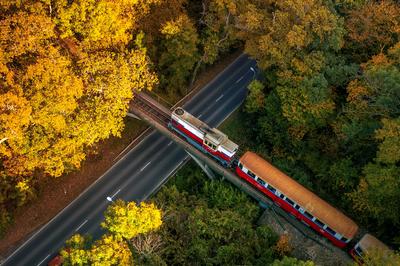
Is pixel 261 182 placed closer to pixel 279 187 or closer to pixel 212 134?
pixel 279 187

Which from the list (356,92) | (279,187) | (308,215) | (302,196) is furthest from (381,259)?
(356,92)

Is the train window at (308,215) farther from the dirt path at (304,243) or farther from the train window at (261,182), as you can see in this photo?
the train window at (261,182)

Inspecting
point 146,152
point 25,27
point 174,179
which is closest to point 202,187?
point 174,179

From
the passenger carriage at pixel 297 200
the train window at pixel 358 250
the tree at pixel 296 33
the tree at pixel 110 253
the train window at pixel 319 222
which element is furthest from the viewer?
the tree at pixel 296 33

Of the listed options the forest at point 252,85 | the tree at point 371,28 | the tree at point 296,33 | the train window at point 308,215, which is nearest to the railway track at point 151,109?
the forest at point 252,85

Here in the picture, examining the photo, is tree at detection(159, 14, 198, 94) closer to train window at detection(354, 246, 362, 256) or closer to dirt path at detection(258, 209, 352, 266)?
dirt path at detection(258, 209, 352, 266)

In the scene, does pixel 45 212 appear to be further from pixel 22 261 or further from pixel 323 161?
pixel 323 161
